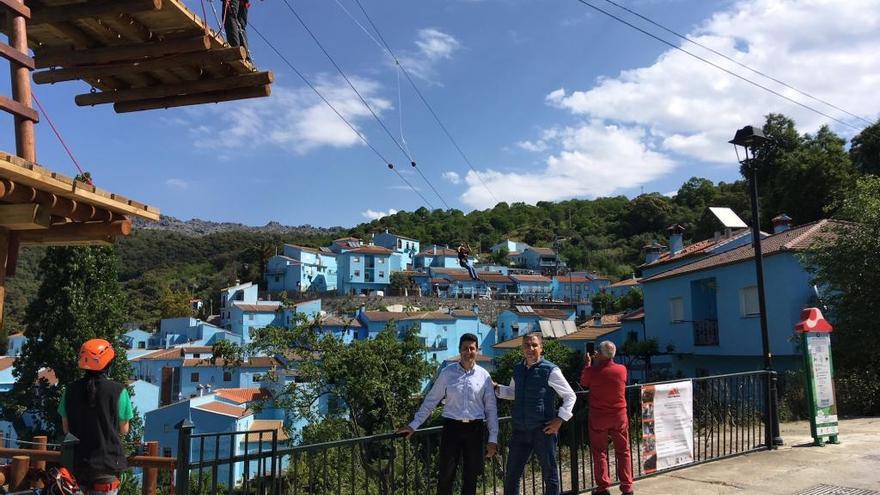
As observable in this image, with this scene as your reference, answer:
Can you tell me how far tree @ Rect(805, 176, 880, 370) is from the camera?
43.9 feet

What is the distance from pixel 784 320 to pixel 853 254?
6.11m

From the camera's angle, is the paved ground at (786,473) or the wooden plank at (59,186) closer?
the wooden plank at (59,186)

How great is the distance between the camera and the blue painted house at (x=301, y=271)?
8556 centimetres

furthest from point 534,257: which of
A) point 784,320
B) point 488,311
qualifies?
point 784,320

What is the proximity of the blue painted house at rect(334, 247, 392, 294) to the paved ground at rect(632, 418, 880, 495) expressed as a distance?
262 feet

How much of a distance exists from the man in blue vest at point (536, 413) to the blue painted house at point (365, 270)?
82.0 metres

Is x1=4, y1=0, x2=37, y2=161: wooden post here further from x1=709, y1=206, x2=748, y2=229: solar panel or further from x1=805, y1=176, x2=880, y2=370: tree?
x1=709, y1=206, x2=748, y2=229: solar panel

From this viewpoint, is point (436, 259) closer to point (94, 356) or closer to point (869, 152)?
point (869, 152)

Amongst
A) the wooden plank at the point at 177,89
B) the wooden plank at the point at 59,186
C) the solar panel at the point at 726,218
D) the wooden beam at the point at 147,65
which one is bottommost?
the wooden plank at the point at 59,186

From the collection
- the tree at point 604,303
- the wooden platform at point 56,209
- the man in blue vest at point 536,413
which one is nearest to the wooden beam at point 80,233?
the wooden platform at point 56,209

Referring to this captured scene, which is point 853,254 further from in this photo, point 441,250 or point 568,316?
point 441,250

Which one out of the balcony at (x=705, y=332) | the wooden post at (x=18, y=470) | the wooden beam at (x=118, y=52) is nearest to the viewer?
the wooden beam at (x=118, y=52)

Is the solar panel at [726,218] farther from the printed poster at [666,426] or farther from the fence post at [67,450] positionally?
the fence post at [67,450]

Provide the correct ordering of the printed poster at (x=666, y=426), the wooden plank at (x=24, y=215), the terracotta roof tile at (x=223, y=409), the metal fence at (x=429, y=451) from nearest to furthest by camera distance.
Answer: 1. the wooden plank at (x=24, y=215)
2. the metal fence at (x=429, y=451)
3. the printed poster at (x=666, y=426)
4. the terracotta roof tile at (x=223, y=409)
